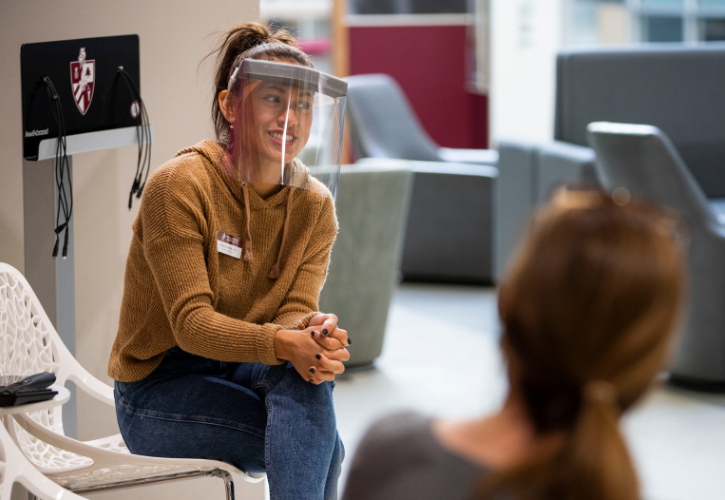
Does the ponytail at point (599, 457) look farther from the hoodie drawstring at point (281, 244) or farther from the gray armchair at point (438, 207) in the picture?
the gray armchair at point (438, 207)

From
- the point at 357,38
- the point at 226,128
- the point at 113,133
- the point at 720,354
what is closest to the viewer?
the point at 226,128

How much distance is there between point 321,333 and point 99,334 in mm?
761

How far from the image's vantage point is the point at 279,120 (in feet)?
4.95

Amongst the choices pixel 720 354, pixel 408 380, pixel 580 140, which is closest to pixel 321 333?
pixel 408 380

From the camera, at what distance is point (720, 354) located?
2.88 metres

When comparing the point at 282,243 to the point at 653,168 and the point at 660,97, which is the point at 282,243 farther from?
the point at 660,97

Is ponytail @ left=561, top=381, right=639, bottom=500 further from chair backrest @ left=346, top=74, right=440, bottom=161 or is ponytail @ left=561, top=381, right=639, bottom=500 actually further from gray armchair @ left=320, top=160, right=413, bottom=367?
chair backrest @ left=346, top=74, right=440, bottom=161

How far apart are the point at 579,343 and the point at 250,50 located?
1012 mm

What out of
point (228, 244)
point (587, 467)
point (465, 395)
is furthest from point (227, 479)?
point (465, 395)

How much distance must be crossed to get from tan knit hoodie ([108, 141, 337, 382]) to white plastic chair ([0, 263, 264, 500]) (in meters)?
0.15

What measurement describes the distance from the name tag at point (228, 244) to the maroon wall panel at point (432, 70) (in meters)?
5.16

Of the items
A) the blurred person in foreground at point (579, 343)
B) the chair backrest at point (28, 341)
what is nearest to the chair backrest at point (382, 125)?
the chair backrest at point (28, 341)

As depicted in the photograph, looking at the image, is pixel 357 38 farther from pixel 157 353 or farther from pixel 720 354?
pixel 157 353

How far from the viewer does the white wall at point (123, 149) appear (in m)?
1.88
